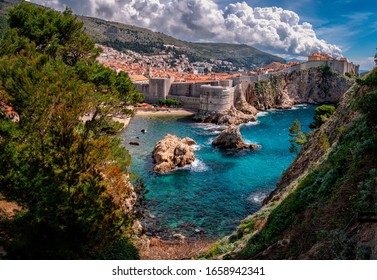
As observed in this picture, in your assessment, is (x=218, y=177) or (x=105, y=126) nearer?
(x=105, y=126)

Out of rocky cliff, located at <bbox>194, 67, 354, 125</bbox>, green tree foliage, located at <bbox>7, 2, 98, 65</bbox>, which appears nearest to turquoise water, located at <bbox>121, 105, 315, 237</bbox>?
rocky cliff, located at <bbox>194, 67, 354, 125</bbox>

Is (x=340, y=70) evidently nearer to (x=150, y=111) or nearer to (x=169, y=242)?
(x=150, y=111)

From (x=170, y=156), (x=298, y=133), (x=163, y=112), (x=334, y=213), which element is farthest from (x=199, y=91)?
(x=334, y=213)

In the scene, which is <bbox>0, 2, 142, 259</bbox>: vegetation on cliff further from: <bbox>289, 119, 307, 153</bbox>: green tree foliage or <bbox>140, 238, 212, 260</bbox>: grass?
<bbox>289, 119, 307, 153</bbox>: green tree foliage

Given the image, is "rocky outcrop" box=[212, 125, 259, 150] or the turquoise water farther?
"rocky outcrop" box=[212, 125, 259, 150]

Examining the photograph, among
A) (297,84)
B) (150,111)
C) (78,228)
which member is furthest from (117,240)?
(297,84)

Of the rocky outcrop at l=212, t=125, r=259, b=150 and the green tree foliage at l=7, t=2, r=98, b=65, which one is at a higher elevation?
the green tree foliage at l=7, t=2, r=98, b=65
